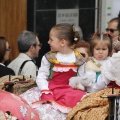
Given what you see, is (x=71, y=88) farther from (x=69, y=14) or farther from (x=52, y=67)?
(x=69, y=14)

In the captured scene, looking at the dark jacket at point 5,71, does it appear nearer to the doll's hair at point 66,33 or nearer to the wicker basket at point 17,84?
the wicker basket at point 17,84

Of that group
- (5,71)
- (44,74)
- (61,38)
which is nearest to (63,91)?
(44,74)

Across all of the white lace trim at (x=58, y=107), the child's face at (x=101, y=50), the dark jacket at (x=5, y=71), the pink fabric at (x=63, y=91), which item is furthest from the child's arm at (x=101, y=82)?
the dark jacket at (x=5, y=71)

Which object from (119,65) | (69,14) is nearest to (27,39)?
(69,14)

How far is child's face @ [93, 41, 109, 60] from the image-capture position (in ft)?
18.9

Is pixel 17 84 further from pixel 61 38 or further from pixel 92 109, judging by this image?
pixel 92 109

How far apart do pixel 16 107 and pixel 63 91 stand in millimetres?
1026

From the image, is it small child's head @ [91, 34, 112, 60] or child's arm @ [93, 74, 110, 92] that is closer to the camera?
child's arm @ [93, 74, 110, 92]

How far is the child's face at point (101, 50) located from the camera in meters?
5.77

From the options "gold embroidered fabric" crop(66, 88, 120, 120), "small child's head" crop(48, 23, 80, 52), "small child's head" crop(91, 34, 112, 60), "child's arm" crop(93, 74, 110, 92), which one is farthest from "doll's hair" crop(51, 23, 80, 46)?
"gold embroidered fabric" crop(66, 88, 120, 120)

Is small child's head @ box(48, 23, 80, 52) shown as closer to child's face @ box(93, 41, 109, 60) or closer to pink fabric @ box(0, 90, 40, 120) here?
child's face @ box(93, 41, 109, 60)

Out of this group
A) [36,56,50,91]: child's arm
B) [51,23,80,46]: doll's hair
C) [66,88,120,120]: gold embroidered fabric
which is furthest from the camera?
[51,23,80,46]: doll's hair

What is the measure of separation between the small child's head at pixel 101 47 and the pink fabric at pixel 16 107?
142 centimetres

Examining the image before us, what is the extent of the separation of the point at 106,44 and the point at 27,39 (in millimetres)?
2421
